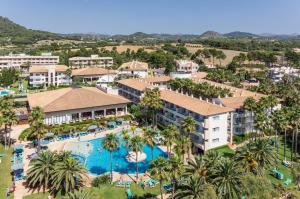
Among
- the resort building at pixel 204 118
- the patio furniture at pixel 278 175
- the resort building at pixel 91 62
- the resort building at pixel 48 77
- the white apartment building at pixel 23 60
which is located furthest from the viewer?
the resort building at pixel 91 62

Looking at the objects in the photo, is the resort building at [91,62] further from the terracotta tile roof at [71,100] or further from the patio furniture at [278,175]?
the patio furniture at [278,175]

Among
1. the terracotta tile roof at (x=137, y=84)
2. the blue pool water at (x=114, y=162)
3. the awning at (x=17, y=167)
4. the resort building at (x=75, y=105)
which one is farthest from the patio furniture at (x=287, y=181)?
the resort building at (x=75, y=105)

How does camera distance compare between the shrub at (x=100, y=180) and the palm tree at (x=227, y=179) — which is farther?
the shrub at (x=100, y=180)

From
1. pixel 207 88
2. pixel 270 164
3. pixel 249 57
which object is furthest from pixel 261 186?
pixel 249 57

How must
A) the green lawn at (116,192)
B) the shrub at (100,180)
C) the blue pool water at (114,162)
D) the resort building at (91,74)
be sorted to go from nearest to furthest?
the green lawn at (116,192)
the shrub at (100,180)
the blue pool water at (114,162)
the resort building at (91,74)

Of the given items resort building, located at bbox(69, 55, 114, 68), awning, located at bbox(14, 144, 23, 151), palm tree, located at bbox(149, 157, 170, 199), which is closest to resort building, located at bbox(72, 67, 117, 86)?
resort building, located at bbox(69, 55, 114, 68)

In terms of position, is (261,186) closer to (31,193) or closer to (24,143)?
(31,193)

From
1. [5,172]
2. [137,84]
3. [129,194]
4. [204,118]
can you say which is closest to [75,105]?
[137,84]
